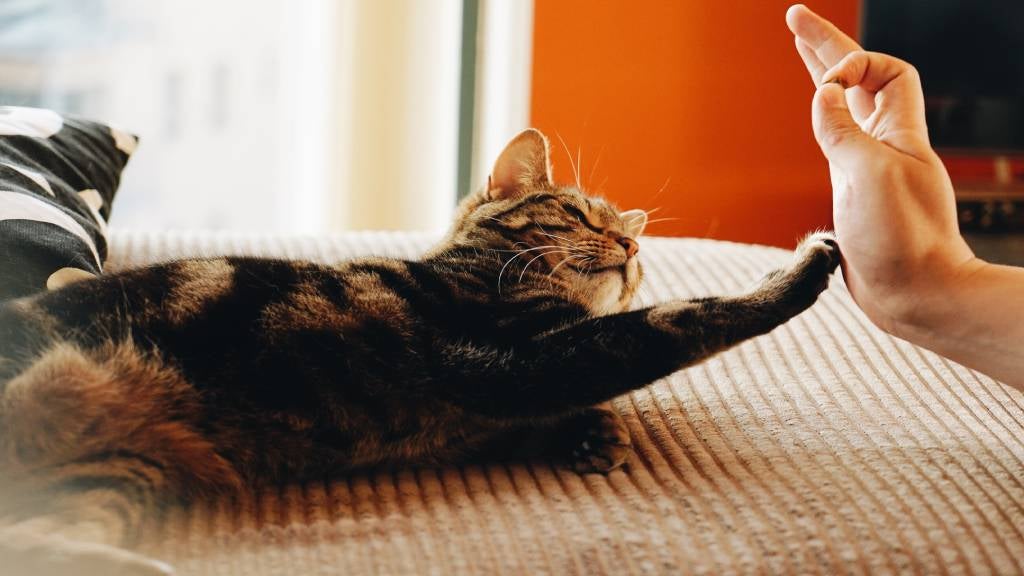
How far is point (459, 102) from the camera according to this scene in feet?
10.1

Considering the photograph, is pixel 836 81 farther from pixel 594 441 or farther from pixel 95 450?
pixel 95 450

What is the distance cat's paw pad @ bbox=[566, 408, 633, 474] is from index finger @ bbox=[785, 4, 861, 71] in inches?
19.3

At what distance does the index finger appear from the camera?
111cm

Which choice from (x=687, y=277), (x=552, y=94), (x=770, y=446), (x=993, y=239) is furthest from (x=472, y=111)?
(x=770, y=446)

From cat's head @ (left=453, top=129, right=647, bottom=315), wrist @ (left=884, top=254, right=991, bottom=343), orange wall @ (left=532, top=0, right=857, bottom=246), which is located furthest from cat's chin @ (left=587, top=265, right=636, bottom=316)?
orange wall @ (left=532, top=0, right=857, bottom=246)

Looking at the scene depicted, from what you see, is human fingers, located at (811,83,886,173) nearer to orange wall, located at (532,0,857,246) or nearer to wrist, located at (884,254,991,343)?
wrist, located at (884,254,991,343)

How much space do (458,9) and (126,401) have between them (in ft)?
7.87

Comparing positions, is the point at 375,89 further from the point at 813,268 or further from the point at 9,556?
the point at 9,556

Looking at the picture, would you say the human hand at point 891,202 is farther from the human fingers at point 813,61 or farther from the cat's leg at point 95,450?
the cat's leg at point 95,450

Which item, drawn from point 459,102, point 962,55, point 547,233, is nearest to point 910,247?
point 547,233

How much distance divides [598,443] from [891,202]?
37cm

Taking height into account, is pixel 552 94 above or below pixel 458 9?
below

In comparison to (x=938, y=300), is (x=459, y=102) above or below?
below

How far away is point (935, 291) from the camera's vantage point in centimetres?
96
